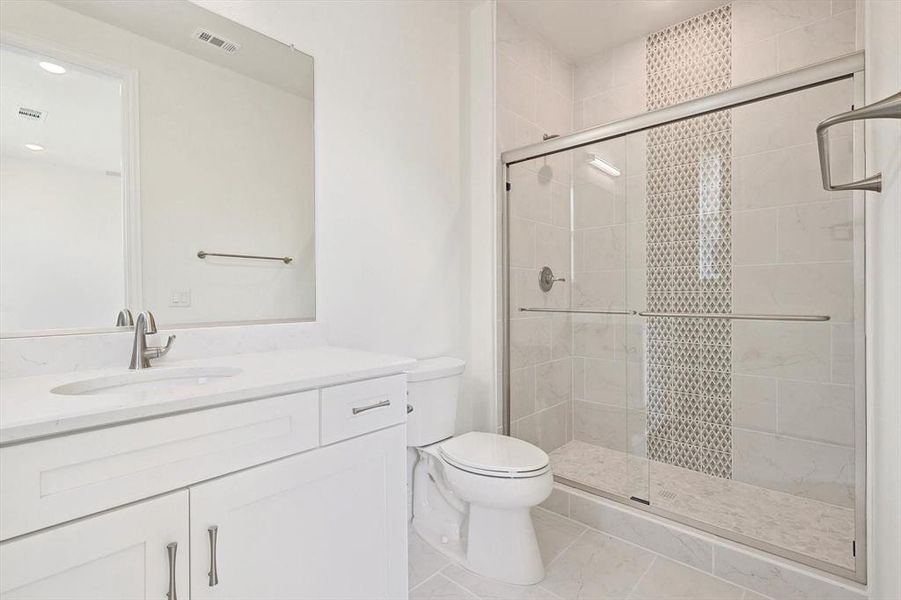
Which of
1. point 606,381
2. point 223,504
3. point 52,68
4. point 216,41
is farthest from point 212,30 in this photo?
point 606,381

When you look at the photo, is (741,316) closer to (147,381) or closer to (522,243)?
(522,243)

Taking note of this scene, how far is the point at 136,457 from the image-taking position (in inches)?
30.3

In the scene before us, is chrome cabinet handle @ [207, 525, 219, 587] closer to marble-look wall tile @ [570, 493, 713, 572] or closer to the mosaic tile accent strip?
marble-look wall tile @ [570, 493, 713, 572]

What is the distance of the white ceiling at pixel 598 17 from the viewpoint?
7.51 ft

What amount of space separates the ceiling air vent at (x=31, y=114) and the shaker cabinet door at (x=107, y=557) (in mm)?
996

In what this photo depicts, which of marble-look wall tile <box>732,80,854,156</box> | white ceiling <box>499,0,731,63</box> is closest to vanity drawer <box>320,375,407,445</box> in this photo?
marble-look wall tile <box>732,80,854,156</box>

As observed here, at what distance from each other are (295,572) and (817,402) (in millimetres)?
2197

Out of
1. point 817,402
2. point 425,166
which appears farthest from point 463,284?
point 817,402

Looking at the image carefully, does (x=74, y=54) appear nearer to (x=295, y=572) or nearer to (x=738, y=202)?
(x=295, y=572)

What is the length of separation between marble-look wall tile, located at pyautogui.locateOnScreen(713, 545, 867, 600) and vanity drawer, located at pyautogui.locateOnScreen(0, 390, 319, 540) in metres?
1.62

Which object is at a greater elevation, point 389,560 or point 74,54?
point 74,54

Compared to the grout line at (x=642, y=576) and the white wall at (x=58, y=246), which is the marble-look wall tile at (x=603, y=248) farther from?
the white wall at (x=58, y=246)

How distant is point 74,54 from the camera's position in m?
1.15

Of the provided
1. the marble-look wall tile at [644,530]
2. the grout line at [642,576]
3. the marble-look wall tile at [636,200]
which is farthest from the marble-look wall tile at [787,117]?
the grout line at [642,576]
